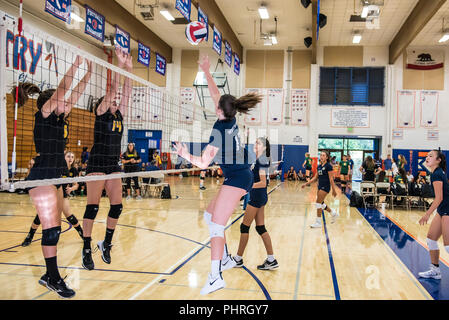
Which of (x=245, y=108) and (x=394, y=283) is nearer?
(x=245, y=108)

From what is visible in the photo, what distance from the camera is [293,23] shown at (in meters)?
19.5

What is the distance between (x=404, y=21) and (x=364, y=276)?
17882mm

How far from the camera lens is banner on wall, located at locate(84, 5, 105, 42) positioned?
38.4 ft

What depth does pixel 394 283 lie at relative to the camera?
461 cm

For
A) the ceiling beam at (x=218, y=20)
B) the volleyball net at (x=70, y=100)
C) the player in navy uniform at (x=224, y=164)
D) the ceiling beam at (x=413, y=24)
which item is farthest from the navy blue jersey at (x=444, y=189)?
the ceiling beam at (x=413, y=24)

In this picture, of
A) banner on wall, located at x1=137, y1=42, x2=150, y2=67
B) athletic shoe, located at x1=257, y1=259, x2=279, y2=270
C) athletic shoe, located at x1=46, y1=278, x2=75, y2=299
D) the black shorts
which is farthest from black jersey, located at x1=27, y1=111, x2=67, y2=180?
banner on wall, located at x1=137, y1=42, x2=150, y2=67

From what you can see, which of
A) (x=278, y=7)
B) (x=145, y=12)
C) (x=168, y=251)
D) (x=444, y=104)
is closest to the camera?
(x=168, y=251)

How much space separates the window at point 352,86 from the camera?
2231 centimetres

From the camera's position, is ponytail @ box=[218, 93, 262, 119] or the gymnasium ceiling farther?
the gymnasium ceiling

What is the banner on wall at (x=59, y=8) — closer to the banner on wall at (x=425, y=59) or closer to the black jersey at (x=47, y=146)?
the black jersey at (x=47, y=146)

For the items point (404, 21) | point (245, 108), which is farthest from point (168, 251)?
point (404, 21)

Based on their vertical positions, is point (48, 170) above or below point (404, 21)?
below

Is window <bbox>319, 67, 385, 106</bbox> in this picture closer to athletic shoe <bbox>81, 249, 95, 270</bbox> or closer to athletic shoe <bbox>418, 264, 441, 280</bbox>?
athletic shoe <bbox>418, 264, 441, 280</bbox>
